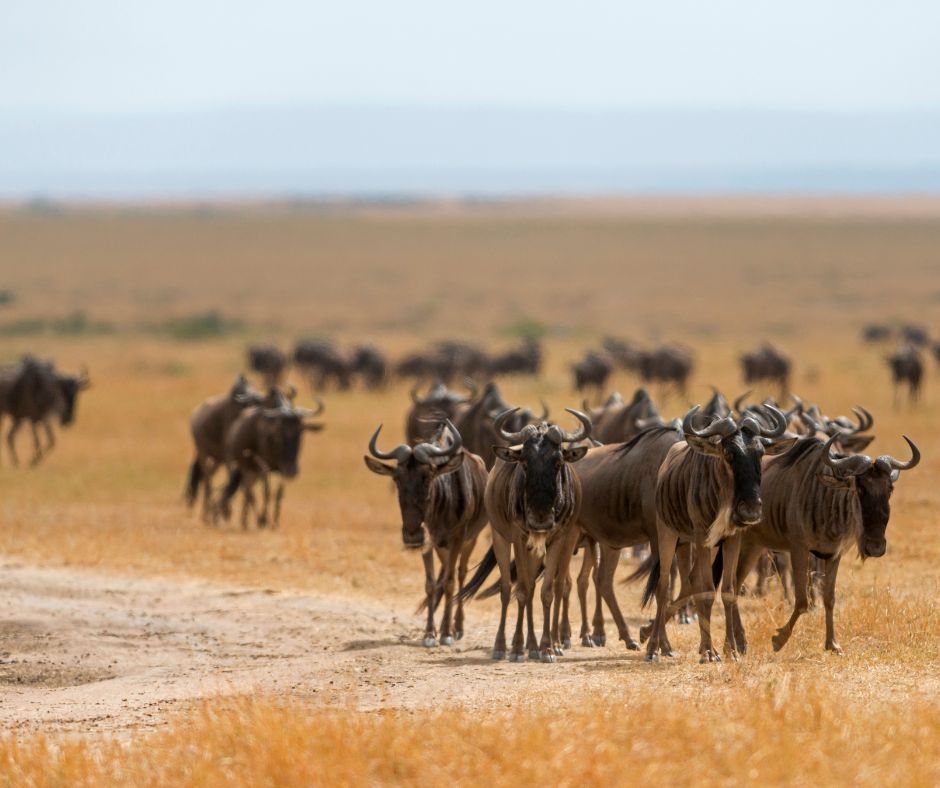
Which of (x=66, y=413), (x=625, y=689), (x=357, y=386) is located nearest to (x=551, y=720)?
(x=625, y=689)

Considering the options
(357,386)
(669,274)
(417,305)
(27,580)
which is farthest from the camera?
(669,274)

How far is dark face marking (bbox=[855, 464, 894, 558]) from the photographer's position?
9.86 meters

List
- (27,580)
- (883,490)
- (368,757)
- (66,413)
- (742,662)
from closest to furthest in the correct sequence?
(368,757)
(742,662)
(883,490)
(27,580)
(66,413)

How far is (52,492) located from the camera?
21.2 m

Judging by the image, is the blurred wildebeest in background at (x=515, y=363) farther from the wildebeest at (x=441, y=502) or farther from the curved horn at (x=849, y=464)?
the curved horn at (x=849, y=464)

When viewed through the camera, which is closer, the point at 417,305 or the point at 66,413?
the point at 66,413

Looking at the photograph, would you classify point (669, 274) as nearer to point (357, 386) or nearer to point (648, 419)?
point (357, 386)

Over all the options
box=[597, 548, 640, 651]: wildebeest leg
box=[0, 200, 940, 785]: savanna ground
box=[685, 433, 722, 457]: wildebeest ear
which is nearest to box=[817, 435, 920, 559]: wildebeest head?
box=[0, 200, 940, 785]: savanna ground

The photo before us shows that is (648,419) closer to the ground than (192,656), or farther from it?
farther from it

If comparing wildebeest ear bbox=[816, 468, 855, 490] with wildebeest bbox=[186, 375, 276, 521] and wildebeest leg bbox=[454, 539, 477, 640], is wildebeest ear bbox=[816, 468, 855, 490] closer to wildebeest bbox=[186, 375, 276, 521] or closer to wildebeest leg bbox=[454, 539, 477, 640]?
wildebeest leg bbox=[454, 539, 477, 640]

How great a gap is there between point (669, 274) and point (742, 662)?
8410 cm

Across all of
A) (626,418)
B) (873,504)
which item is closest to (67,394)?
(626,418)

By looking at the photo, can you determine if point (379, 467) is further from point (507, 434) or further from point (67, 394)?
point (67, 394)

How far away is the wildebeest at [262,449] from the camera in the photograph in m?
18.3
